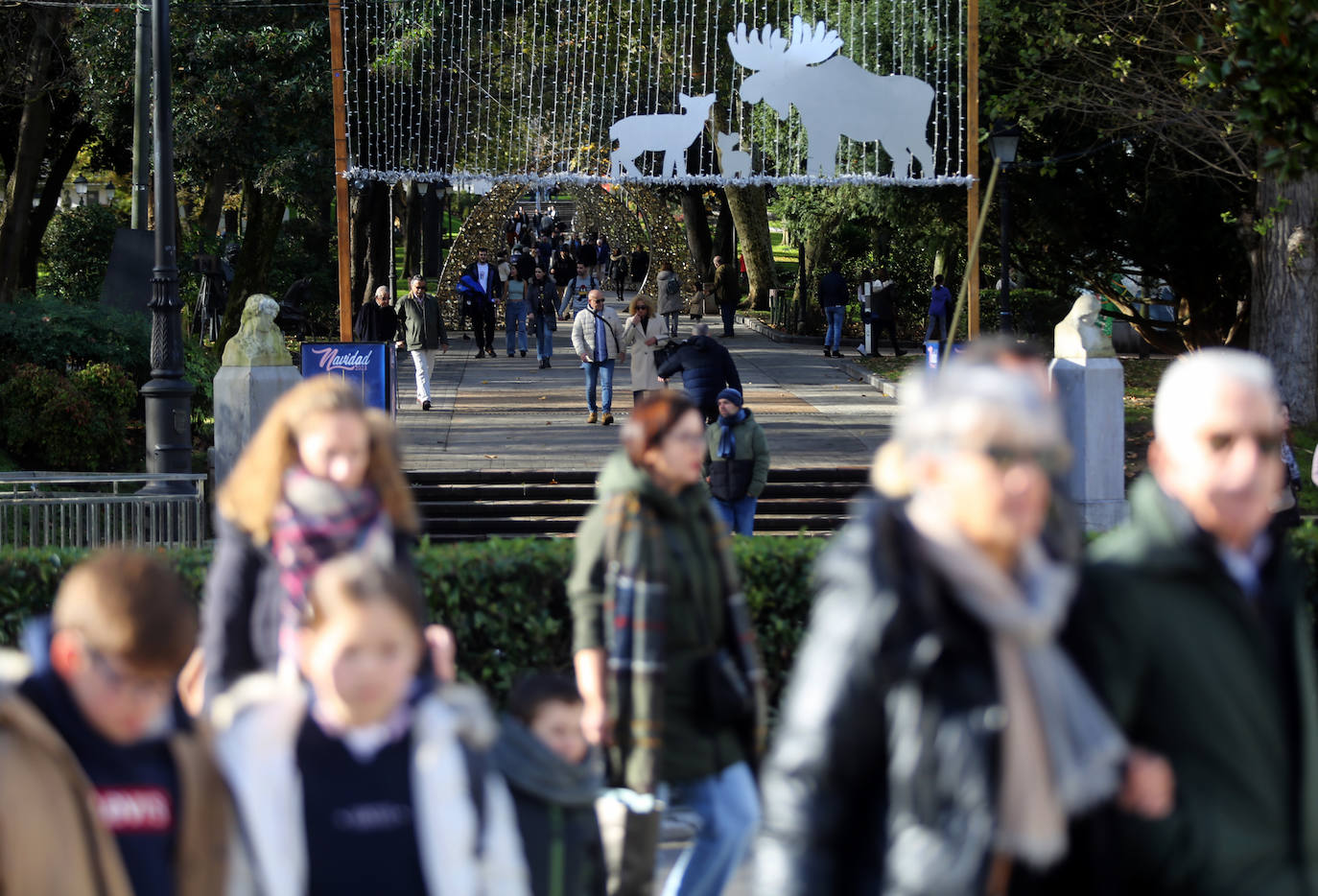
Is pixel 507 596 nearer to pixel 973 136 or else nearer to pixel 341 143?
pixel 341 143

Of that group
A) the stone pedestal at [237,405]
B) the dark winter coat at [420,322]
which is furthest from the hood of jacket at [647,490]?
the dark winter coat at [420,322]

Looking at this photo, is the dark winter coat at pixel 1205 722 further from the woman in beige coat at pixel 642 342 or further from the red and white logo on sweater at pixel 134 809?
the woman in beige coat at pixel 642 342

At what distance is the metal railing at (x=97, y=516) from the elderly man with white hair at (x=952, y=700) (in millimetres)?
9468

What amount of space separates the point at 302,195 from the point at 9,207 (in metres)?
5.85

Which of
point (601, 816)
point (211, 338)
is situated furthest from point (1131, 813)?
point (211, 338)

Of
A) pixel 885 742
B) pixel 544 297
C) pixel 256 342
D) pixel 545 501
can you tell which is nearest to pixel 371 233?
pixel 544 297

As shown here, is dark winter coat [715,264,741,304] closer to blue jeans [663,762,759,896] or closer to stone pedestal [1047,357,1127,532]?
stone pedestal [1047,357,1127,532]

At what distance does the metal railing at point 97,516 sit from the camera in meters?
11.5

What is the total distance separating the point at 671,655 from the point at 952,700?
197 centimetres

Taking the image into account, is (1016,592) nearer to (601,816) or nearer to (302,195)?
(601,816)

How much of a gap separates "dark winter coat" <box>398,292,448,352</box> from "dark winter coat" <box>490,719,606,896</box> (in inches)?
621

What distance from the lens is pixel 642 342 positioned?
17.0 metres

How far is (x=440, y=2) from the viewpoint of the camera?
62.5 ft

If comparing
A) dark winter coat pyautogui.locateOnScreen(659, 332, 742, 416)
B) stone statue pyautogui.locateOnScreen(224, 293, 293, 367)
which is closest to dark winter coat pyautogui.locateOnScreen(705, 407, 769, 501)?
dark winter coat pyautogui.locateOnScreen(659, 332, 742, 416)
